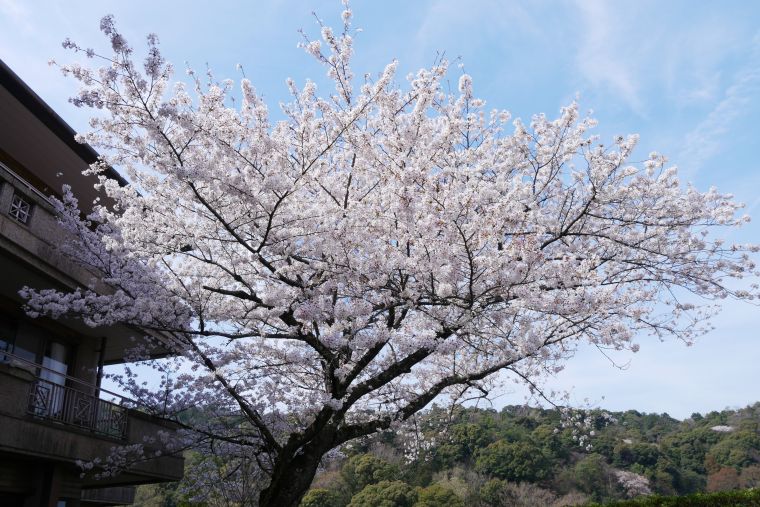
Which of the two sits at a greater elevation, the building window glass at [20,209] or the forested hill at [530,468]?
the building window glass at [20,209]

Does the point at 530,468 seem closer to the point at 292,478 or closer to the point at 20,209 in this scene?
the point at 292,478

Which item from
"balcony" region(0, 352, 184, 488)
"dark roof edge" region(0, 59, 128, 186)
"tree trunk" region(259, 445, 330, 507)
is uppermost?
"dark roof edge" region(0, 59, 128, 186)

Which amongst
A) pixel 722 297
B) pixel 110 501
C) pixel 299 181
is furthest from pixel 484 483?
pixel 299 181

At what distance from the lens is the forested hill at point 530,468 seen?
36.0m

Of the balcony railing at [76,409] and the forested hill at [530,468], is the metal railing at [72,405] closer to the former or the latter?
Answer: the balcony railing at [76,409]

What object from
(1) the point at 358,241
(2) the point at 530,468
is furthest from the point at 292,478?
(2) the point at 530,468

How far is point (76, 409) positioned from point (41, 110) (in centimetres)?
505

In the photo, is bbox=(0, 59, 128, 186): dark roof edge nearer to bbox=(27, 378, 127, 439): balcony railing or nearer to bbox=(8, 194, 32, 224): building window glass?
bbox=(8, 194, 32, 224): building window glass

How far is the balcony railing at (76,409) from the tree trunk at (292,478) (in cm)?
367

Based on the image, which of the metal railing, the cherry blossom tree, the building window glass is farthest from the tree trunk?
the building window glass

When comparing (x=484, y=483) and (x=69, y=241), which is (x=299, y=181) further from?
(x=484, y=483)

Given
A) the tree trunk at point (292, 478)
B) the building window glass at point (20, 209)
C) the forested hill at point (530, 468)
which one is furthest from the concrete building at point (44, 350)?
the forested hill at point (530, 468)

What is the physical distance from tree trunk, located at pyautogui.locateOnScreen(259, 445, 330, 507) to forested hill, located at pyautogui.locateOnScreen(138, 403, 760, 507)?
26.1 m

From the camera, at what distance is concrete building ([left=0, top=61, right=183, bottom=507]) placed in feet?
26.4
